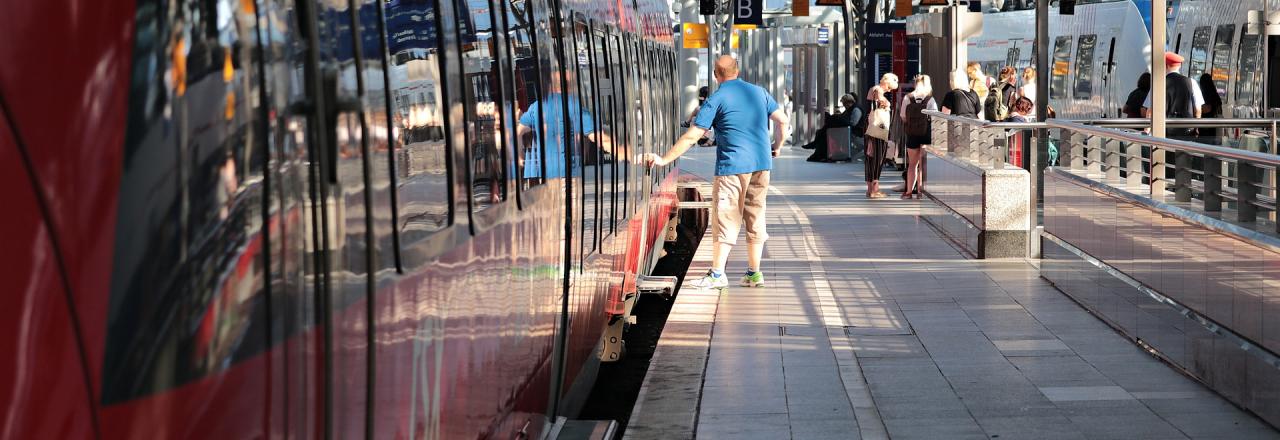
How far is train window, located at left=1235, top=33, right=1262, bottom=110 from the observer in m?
21.9

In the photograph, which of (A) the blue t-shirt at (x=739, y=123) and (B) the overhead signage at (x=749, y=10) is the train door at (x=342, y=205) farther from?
(B) the overhead signage at (x=749, y=10)

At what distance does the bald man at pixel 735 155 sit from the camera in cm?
1115

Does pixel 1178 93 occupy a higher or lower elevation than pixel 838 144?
higher

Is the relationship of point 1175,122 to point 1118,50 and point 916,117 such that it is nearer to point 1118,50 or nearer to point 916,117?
point 916,117

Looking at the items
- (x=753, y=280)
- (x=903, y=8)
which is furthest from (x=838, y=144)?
(x=753, y=280)

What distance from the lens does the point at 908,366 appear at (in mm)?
8578

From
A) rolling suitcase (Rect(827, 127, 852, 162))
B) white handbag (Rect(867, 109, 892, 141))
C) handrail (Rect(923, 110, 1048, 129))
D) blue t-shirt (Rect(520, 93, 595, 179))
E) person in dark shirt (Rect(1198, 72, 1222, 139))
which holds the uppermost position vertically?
blue t-shirt (Rect(520, 93, 595, 179))

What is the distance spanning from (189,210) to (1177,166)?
21.4 ft

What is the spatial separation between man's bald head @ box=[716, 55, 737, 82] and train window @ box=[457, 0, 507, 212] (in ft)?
21.4

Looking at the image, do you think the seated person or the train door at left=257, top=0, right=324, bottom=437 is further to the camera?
the seated person

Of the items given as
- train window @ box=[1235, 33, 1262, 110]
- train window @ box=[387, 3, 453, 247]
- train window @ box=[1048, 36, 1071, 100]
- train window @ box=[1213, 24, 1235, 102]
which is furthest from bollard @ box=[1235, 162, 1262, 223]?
train window @ box=[1048, 36, 1071, 100]

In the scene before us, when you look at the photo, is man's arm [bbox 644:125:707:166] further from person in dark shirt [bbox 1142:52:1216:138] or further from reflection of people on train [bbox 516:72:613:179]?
person in dark shirt [bbox 1142:52:1216:138]

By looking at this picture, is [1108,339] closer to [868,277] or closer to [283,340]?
[868,277]

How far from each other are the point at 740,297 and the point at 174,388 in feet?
30.6
